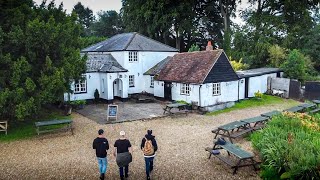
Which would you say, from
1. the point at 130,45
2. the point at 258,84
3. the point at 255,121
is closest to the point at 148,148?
the point at 255,121

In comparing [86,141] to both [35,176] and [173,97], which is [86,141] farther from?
[173,97]

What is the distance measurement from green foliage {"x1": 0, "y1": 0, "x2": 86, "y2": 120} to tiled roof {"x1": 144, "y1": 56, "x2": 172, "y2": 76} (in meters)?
13.0

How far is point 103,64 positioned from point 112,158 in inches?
706

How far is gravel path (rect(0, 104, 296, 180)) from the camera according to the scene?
11.2 metres

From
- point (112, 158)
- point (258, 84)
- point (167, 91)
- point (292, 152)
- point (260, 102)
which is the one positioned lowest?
point (112, 158)

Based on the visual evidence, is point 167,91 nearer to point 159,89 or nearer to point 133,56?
point 159,89

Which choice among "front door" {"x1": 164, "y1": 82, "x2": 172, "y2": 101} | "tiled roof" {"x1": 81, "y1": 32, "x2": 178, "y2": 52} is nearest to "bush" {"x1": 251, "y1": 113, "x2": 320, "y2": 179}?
"front door" {"x1": 164, "y1": 82, "x2": 172, "y2": 101}

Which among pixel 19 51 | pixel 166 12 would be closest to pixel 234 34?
pixel 166 12

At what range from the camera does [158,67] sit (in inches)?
1223

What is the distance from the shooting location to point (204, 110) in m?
24.3

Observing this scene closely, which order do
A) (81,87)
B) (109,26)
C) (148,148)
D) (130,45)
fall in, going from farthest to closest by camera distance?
(109,26) < (130,45) < (81,87) < (148,148)

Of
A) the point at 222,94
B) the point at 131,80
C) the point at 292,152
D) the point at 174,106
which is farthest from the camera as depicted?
the point at 131,80

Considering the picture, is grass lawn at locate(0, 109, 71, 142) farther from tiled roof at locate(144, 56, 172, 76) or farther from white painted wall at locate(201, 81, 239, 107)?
tiled roof at locate(144, 56, 172, 76)

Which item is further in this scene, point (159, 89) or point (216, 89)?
point (159, 89)
